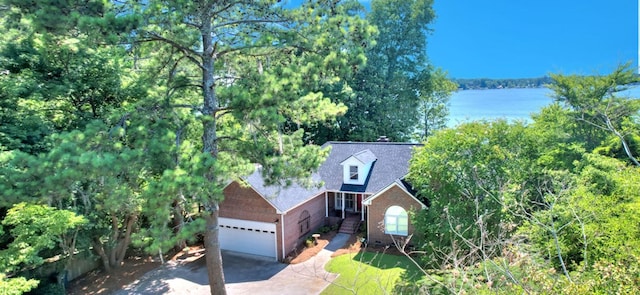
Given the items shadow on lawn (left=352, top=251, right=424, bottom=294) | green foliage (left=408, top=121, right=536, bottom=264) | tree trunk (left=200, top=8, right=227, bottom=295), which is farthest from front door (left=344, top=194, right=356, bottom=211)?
tree trunk (left=200, top=8, right=227, bottom=295)

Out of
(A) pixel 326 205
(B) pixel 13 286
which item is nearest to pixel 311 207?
(A) pixel 326 205

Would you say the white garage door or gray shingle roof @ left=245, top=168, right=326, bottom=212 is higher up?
gray shingle roof @ left=245, top=168, right=326, bottom=212

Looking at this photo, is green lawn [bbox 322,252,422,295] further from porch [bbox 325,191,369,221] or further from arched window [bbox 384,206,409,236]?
porch [bbox 325,191,369,221]

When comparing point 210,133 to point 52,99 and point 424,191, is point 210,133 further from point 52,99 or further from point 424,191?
point 424,191

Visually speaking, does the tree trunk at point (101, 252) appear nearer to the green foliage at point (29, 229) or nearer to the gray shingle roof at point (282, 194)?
the green foliage at point (29, 229)

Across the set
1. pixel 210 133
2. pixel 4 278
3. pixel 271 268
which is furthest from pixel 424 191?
pixel 4 278
